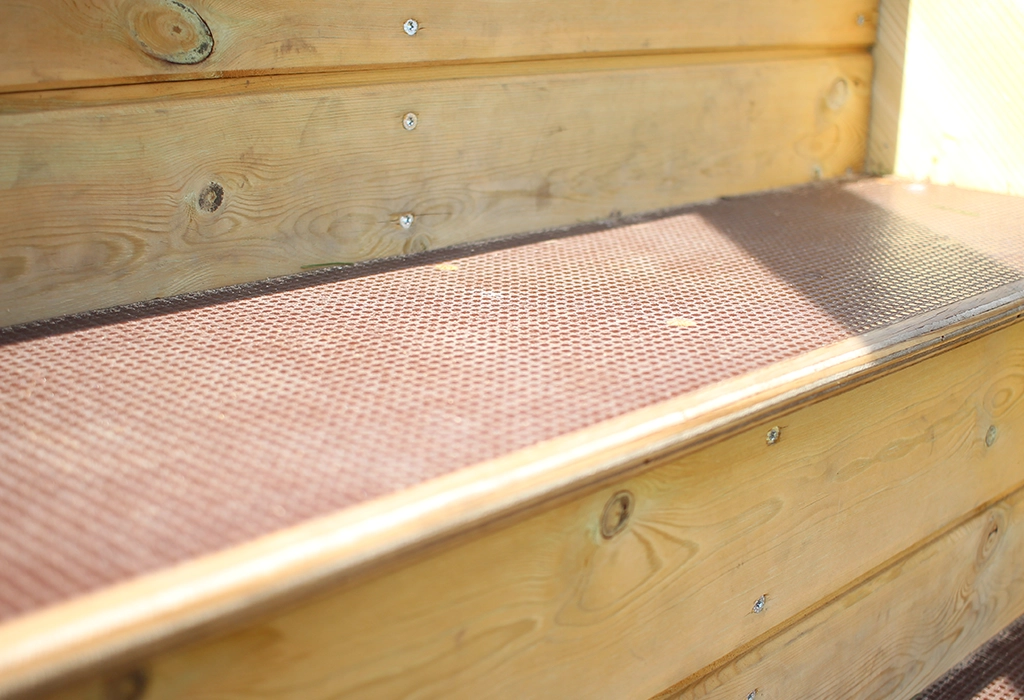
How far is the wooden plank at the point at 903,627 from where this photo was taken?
106 cm

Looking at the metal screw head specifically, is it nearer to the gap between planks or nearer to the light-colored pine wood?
the light-colored pine wood

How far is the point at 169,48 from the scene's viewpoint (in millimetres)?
983

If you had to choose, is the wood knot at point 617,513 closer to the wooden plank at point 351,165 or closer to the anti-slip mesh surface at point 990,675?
the wooden plank at point 351,165

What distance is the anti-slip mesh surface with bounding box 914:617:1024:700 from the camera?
51.2 inches

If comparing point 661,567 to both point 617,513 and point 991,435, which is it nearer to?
point 617,513

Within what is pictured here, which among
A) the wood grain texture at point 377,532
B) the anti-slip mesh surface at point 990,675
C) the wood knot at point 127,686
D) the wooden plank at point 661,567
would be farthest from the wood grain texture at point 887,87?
the wood knot at point 127,686

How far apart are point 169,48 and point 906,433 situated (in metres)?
0.97

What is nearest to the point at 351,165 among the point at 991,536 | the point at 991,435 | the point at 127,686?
the point at 127,686

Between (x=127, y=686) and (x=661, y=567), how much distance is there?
1.62ft

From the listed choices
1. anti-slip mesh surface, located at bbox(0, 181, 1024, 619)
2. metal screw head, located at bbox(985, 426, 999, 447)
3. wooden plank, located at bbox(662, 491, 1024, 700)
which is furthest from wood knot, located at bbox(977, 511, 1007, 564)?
anti-slip mesh surface, located at bbox(0, 181, 1024, 619)

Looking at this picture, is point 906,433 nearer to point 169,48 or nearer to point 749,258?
point 749,258

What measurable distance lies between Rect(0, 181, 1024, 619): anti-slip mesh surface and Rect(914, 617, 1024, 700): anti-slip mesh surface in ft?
2.01

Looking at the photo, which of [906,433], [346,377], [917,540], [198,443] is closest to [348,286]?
[346,377]

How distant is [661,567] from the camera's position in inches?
33.9
